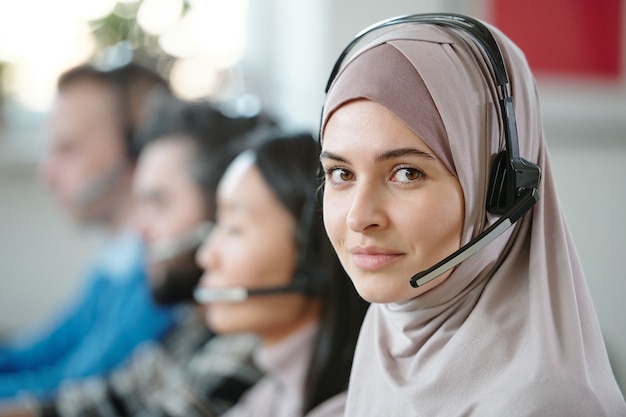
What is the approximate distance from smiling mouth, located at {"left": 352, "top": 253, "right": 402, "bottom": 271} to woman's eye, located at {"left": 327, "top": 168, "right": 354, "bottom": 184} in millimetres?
86

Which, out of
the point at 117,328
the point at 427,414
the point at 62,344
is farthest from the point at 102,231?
the point at 427,414

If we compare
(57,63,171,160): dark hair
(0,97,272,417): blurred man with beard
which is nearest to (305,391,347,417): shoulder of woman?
(0,97,272,417): blurred man with beard

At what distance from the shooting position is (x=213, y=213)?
192 cm

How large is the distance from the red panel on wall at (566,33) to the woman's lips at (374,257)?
1.80m

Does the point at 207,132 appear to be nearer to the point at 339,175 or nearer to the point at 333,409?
the point at 333,409

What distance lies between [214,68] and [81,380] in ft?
5.09

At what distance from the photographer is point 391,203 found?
859mm

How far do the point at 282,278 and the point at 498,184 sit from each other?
665mm

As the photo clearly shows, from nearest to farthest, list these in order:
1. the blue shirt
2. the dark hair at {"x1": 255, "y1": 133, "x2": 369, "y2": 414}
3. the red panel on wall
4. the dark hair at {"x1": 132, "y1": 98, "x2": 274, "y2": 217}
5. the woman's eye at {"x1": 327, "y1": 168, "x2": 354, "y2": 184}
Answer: the woman's eye at {"x1": 327, "y1": 168, "x2": 354, "y2": 184} → the dark hair at {"x1": 255, "y1": 133, "x2": 369, "y2": 414} → the dark hair at {"x1": 132, "y1": 98, "x2": 274, "y2": 217} → the blue shirt → the red panel on wall

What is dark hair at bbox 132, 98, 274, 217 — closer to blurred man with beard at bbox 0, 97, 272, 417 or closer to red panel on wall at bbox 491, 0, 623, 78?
blurred man with beard at bbox 0, 97, 272, 417

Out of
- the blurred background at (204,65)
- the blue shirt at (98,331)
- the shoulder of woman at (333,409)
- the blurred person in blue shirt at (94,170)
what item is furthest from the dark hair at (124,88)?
the shoulder of woman at (333,409)

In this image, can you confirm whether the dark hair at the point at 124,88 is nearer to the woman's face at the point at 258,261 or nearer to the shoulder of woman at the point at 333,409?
the woman's face at the point at 258,261

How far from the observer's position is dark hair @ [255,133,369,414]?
1387 mm

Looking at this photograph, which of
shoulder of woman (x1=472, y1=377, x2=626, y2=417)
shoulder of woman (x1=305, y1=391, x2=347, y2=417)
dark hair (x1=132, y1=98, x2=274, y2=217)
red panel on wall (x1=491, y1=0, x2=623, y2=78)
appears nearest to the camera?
shoulder of woman (x1=472, y1=377, x2=626, y2=417)
